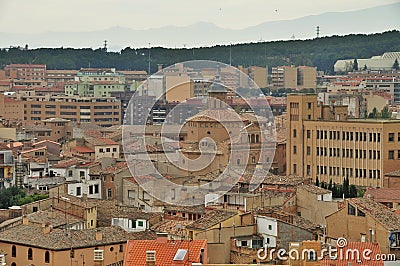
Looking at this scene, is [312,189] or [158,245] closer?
[158,245]

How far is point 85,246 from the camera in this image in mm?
11180

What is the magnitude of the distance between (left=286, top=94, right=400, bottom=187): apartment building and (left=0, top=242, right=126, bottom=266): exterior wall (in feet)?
33.2

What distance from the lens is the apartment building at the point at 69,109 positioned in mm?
39438

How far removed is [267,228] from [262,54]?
54.4 meters

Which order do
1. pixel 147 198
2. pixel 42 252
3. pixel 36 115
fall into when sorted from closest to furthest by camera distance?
pixel 42 252 < pixel 147 198 < pixel 36 115

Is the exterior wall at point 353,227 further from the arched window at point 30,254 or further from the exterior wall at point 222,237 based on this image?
the arched window at point 30,254

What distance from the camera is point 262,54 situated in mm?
65875

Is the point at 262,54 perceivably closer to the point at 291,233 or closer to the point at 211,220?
the point at 291,233

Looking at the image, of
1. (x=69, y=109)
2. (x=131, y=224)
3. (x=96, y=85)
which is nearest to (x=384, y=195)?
(x=131, y=224)

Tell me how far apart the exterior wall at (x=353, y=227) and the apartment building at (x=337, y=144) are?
26.9 feet

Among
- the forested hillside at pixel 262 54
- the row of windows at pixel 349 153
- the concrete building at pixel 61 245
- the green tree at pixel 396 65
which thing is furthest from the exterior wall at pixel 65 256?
the forested hillside at pixel 262 54

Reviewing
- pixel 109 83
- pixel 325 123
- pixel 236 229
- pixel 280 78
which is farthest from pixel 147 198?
pixel 280 78

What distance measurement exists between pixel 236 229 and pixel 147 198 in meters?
5.09

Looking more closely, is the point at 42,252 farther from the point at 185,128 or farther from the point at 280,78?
the point at 280,78
